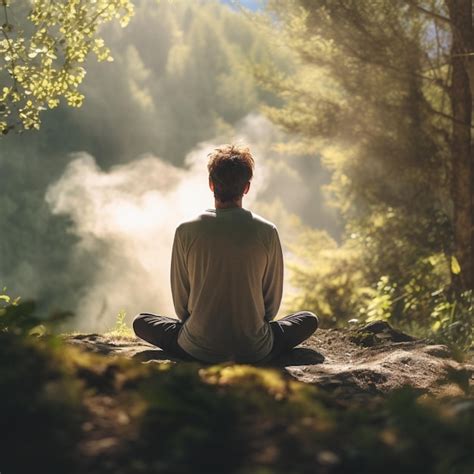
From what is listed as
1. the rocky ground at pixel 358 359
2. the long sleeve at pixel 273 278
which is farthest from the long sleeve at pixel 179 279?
the long sleeve at pixel 273 278

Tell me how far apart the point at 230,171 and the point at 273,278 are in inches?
33.9

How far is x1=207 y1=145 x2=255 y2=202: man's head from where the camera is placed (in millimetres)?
4684

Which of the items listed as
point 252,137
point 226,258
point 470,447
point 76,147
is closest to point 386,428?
point 470,447

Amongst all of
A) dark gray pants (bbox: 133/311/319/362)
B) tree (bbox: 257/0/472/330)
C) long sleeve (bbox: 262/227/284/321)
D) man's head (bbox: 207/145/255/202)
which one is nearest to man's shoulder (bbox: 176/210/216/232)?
man's head (bbox: 207/145/255/202)

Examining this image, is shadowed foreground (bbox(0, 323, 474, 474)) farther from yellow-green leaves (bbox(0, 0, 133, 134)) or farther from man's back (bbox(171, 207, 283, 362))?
yellow-green leaves (bbox(0, 0, 133, 134))

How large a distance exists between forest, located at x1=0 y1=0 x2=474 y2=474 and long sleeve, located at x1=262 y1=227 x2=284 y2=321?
1.45 ft

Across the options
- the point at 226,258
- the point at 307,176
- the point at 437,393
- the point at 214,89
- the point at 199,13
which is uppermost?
the point at 199,13

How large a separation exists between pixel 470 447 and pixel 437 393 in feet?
9.65

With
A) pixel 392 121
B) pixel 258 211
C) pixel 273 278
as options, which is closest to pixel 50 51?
pixel 273 278

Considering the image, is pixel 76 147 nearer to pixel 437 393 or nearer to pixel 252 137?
pixel 252 137

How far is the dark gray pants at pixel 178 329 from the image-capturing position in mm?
5254

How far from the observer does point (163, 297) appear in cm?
2447

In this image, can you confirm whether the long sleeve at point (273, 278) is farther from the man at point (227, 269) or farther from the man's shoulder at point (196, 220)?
the man's shoulder at point (196, 220)

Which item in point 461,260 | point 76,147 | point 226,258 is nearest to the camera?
point 226,258
